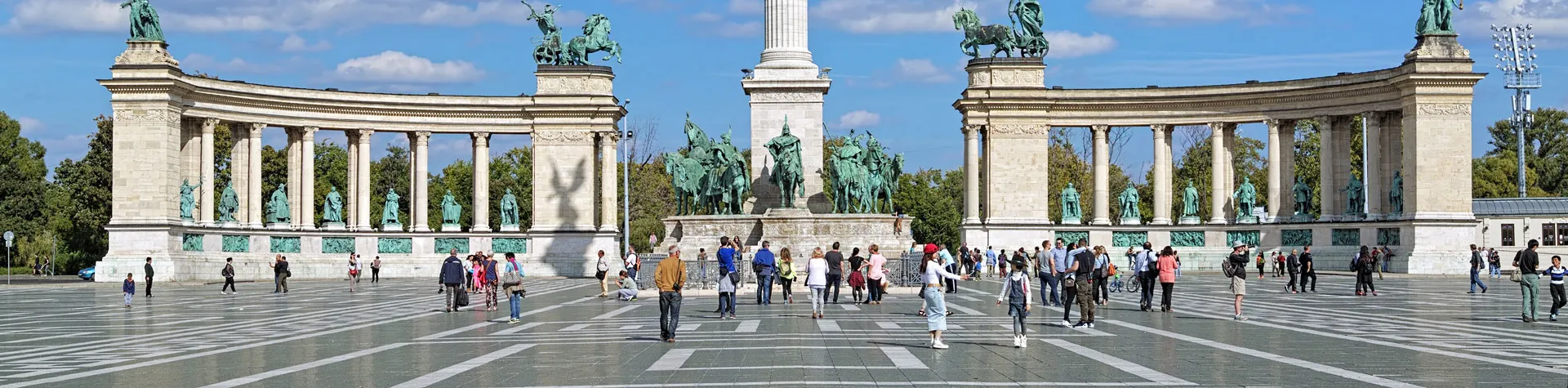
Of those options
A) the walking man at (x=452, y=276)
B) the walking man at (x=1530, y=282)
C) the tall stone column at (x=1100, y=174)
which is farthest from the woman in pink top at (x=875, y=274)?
the tall stone column at (x=1100, y=174)

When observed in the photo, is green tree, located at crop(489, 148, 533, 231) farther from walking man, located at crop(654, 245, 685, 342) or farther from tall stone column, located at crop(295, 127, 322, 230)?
walking man, located at crop(654, 245, 685, 342)

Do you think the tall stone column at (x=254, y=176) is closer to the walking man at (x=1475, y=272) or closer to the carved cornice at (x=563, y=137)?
the carved cornice at (x=563, y=137)

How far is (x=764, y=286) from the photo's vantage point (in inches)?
1467

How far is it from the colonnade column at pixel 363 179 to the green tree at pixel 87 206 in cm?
1939

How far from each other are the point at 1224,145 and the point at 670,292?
5534cm

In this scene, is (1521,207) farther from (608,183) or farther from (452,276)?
(452,276)

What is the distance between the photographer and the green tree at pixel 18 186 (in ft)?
313

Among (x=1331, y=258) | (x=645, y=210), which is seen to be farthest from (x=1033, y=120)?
(x=645, y=210)

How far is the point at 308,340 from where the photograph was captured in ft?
84.3

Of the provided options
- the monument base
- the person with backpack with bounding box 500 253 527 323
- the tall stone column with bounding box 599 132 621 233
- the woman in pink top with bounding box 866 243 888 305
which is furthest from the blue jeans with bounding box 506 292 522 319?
the tall stone column with bounding box 599 132 621 233

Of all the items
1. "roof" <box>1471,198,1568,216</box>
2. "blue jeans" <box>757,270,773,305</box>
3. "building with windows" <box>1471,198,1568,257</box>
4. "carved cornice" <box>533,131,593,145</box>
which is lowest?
"blue jeans" <box>757,270,773,305</box>

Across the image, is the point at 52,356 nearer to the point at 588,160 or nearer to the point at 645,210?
the point at 588,160

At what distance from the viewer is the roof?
79.3 m

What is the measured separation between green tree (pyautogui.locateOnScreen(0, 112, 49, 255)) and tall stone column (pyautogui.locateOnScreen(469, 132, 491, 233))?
119 ft
